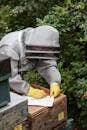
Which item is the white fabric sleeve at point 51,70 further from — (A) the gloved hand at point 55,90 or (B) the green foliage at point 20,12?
(B) the green foliage at point 20,12

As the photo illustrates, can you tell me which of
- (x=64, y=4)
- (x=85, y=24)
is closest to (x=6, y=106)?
(x=85, y=24)

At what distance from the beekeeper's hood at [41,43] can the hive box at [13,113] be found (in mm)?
696

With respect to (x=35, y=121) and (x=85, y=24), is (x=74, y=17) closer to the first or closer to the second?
(x=85, y=24)

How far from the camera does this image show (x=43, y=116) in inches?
177

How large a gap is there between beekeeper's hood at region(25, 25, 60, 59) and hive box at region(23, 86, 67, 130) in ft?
1.72

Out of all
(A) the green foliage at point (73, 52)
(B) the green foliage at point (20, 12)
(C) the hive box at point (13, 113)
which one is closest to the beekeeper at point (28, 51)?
(C) the hive box at point (13, 113)

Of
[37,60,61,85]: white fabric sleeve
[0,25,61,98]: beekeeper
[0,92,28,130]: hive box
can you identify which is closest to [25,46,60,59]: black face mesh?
→ [0,25,61,98]: beekeeper

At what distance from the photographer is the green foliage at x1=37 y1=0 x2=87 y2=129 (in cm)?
584

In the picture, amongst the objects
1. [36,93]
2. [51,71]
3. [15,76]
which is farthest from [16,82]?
[51,71]

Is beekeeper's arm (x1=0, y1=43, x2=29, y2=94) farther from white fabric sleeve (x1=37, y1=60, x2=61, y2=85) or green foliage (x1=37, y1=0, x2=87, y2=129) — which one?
green foliage (x1=37, y1=0, x2=87, y2=129)

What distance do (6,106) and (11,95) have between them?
26cm

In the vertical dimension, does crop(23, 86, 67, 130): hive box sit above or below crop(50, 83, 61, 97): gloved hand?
below

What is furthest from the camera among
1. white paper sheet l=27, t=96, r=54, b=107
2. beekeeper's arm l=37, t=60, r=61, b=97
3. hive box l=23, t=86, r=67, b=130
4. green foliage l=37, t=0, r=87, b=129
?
green foliage l=37, t=0, r=87, b=129

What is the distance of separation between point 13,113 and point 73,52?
2.35 metres
